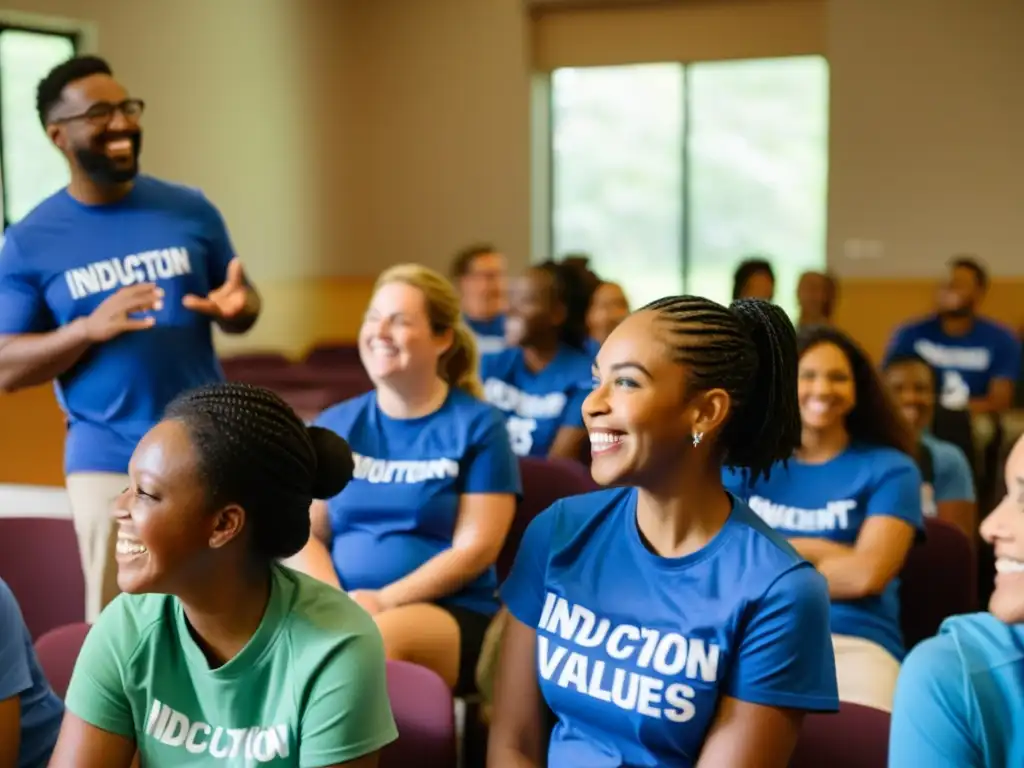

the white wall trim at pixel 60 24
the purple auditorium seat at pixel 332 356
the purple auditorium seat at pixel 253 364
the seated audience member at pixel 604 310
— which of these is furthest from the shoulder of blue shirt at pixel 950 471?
the white wall trim at pixel 60 24

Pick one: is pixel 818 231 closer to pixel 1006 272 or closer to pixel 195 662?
pixel 1006 272

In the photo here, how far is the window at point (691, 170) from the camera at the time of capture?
7902mm

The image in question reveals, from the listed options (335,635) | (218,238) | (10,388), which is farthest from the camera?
(218,238)

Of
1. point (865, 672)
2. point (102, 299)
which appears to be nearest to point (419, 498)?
point (102, 299)

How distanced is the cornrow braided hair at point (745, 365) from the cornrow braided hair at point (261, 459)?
1.53ft

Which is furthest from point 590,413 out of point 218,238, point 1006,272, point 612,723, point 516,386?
point 1006,272

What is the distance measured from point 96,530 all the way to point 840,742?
1533mm

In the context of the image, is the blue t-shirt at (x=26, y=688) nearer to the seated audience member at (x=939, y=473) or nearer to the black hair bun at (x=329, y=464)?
the black hair bun at (x=329, y=464)

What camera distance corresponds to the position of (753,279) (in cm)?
614

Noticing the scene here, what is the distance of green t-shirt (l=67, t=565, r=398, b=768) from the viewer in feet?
4.63

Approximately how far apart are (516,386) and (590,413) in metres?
2.46

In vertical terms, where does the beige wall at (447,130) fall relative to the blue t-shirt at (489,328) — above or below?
above

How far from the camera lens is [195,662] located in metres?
1.46

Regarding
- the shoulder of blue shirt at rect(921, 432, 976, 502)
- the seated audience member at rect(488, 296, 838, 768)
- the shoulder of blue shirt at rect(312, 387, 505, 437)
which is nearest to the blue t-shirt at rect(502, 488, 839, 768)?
the seated audience member at rect(488, 296, 838, 768)
